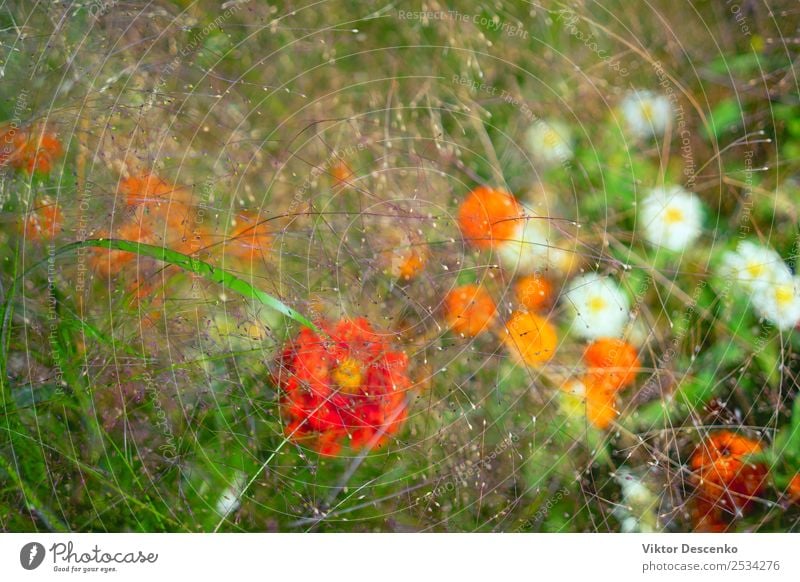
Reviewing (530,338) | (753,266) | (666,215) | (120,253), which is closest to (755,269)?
(753,266)

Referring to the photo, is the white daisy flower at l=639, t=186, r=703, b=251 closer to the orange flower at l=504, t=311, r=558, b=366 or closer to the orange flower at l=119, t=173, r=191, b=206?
the orange flower at l=504, t=311, r=558, b=366

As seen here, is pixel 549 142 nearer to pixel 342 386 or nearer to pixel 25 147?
pixel 342 386

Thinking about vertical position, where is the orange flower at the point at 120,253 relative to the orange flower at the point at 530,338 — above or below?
above

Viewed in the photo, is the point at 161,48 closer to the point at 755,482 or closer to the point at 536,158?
the point at 536,158

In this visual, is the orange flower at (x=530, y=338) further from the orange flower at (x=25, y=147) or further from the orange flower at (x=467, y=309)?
the orange flower at (x=25, y=147)

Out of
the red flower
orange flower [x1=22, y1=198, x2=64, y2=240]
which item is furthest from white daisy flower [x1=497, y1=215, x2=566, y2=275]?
orange flower [x1=22, y1=198, x2=64, y2=240]

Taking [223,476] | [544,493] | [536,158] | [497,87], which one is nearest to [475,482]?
[544,493]

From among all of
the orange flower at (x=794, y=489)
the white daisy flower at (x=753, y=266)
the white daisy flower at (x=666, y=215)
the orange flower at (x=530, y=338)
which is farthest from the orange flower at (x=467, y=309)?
the orange flower at (x=794, y=489)
